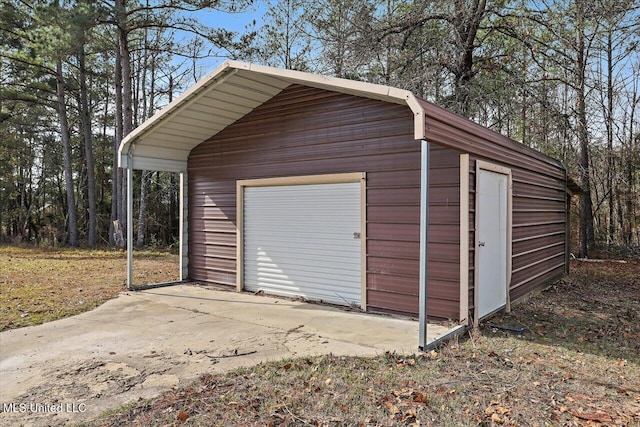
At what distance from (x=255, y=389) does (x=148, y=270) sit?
690cm

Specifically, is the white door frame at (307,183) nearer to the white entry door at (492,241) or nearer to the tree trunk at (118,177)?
the white entry door at (492,241)

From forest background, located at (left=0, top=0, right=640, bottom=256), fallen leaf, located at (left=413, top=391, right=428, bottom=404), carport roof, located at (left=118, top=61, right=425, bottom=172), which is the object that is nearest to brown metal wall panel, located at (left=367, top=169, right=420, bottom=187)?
carport roof, located at (left=118, top=61, right=425, bottom=172)

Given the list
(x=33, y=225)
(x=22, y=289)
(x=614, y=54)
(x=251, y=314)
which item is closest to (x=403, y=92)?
(x=251, y=314)

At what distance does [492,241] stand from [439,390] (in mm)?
2575

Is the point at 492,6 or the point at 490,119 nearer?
the point at 492,6

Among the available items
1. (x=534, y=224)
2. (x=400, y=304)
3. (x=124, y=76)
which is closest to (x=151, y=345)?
(x=400, y=304)

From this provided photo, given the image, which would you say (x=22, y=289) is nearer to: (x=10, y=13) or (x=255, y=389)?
(x=255, y=389)

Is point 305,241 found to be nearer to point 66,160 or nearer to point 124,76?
point 124,76

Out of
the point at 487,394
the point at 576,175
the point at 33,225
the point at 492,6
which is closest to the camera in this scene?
the point at 487,394

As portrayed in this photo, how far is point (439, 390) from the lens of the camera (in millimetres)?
2857

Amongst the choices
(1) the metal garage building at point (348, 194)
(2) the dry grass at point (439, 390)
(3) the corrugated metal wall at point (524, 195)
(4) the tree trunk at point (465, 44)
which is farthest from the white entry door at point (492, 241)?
(4) the tree trunk at point (465, 44)

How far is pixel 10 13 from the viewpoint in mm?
11875

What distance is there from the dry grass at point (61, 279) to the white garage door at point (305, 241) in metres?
2.34

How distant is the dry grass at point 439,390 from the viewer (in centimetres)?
250
